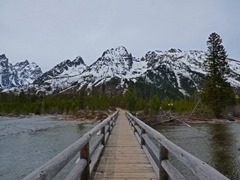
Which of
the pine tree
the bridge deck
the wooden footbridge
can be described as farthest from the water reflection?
the pine tree

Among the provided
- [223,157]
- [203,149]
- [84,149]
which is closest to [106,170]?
[84,149]

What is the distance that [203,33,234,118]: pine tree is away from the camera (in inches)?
1882

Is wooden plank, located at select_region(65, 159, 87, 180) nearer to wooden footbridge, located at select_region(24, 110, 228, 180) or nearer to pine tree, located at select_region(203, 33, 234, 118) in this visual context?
wooden footbridge, located at select_region(24, 110, 228, 180)

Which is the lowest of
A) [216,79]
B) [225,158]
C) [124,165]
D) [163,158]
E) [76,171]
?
[225,158]

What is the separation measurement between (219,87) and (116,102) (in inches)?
2275

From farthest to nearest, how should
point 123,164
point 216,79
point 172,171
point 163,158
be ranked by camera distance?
point 216,79 → point 123,164 → point 163,158 → point 172,171

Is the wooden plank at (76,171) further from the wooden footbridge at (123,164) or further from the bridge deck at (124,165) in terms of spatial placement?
the bridge deck at (124,165)

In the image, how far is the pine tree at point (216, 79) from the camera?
157 feet

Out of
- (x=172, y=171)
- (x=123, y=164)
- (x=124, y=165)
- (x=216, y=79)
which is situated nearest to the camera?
(x=172, y=171)

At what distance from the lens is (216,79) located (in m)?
48.7

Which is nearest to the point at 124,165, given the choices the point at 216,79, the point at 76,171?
the point at 76,171

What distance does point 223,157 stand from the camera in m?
15.5

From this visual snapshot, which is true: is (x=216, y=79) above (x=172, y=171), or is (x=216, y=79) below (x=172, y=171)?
above

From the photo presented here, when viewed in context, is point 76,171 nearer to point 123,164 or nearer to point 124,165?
point 124,165
